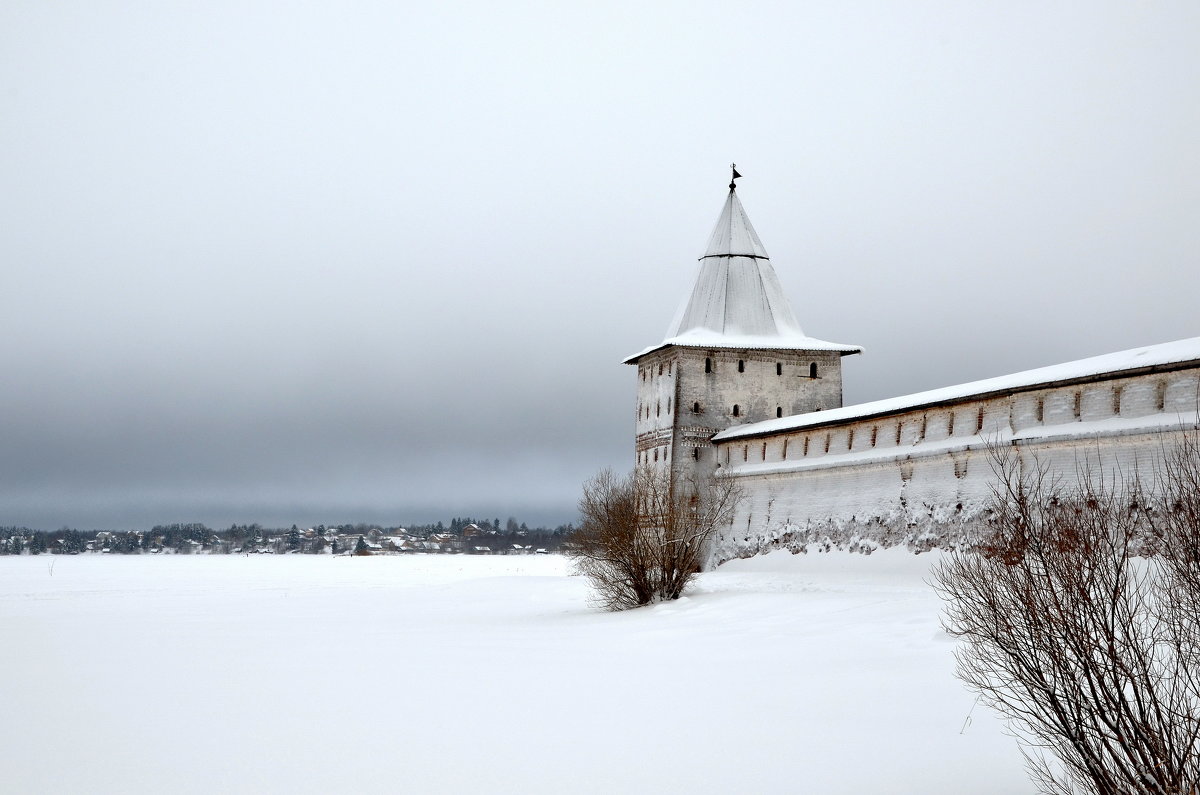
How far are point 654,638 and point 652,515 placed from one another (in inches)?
224

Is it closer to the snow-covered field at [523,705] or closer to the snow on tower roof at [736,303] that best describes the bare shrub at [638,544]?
the snow-covered field at [523,705]

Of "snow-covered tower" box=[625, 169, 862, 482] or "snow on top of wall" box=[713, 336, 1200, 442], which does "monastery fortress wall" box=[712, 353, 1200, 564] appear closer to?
"snow on top of wall" box=[713, 336, 1200, 442]

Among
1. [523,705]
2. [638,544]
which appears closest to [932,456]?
[638,544]

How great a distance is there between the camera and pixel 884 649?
398 inches

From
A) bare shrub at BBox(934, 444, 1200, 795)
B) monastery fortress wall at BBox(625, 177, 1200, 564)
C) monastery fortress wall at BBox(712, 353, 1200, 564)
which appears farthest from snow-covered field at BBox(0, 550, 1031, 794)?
monastery fortress wall at BBox(625, 177, 1200, 564)

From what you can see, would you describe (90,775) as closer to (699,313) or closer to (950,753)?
(950,753)

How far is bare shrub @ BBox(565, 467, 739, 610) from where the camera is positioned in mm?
17875

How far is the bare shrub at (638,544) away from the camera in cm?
1788

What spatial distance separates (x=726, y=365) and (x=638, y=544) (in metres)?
8.68

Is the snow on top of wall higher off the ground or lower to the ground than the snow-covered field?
higher

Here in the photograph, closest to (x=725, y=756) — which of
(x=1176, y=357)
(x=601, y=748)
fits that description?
(x=601, y=748)

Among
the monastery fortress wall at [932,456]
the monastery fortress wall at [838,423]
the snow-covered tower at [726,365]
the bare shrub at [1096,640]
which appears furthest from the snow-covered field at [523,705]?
the snow-covered tower at [726,365]

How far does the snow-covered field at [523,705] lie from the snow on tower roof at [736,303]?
33.8 ft

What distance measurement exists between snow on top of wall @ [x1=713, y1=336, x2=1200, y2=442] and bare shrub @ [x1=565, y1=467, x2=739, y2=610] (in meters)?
2.88
